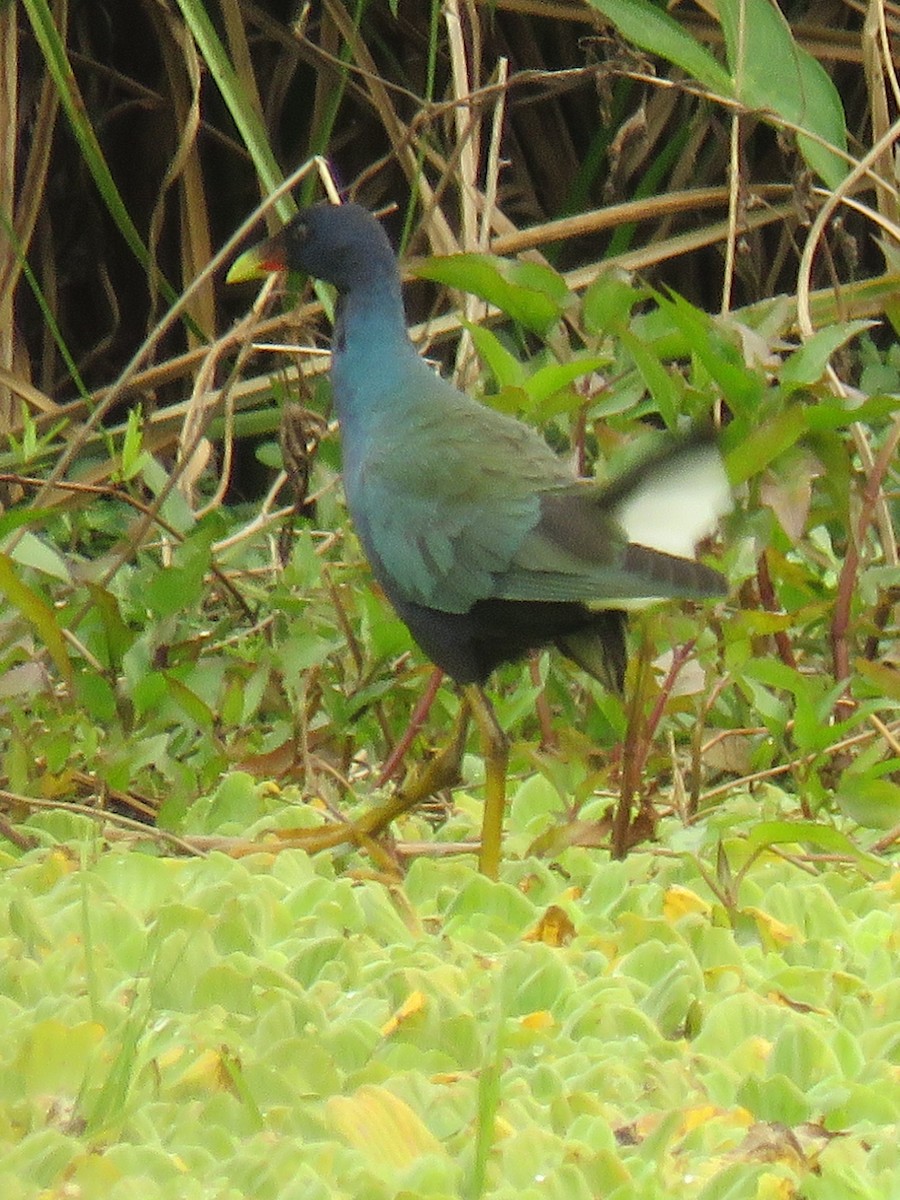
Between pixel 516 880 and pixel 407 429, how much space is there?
620 mm

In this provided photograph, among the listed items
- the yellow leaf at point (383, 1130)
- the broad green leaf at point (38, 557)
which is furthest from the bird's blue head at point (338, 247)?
the yellow leaf at point (383, 1130)

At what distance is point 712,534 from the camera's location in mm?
2568

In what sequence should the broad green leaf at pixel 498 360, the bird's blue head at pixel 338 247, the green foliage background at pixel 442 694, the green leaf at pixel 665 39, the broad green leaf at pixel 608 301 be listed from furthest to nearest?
the green leaf at pixel 665 39 → the bird's blue head at pixel 338 247 → the broad green leaf at pixel 498 360 → the broad green leaf at pixel 608 301 → the green foliage background at pixel 442 694

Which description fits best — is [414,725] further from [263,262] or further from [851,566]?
[263,262]

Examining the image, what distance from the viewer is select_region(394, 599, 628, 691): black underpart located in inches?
99.2

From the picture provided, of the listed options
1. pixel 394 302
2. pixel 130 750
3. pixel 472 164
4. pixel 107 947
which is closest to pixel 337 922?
pixel 107 947

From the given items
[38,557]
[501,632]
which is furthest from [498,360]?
[38,557]

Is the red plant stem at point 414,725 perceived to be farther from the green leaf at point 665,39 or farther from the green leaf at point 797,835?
the green leaf at point 665,39

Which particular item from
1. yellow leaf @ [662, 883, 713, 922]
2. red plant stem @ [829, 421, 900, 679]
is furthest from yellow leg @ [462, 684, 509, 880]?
red plant stem @ [829, 421, 900, 679]

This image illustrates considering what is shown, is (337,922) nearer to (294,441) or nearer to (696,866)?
(696,866)

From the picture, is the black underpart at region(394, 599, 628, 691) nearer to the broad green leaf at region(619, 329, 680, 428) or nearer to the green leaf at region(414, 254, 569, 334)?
the broad green leaf at region(619, 329, 680, 428)

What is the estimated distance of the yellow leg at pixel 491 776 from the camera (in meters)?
2.38

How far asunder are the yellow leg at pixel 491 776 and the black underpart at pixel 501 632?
0.03 metres

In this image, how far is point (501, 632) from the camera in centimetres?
255
